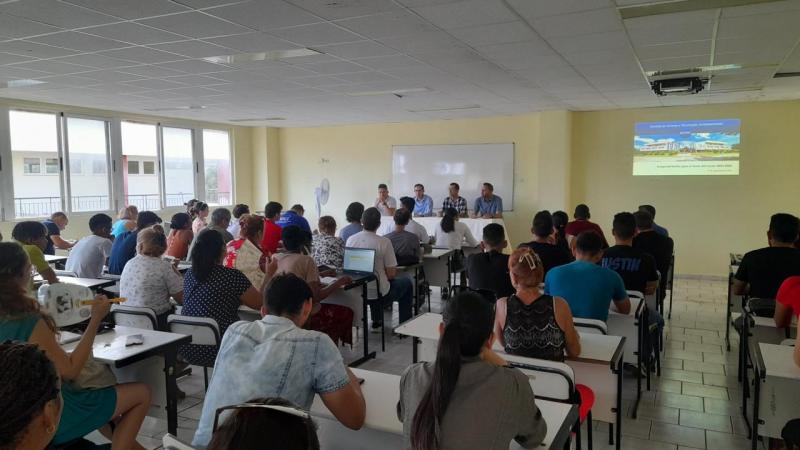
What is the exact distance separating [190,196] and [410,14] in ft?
27.2

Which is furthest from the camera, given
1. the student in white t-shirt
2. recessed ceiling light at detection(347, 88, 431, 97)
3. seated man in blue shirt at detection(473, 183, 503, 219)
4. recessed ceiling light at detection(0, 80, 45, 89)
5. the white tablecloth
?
seated man in blue shirt at detection(473, 183, 503, 219)

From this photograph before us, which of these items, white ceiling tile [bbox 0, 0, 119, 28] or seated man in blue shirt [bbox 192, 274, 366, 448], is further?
white ceiling tile [bbox 0, 0, 119, 28]

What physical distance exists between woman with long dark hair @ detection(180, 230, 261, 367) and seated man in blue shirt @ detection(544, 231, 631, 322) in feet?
6.31

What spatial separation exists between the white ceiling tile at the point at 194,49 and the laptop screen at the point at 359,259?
6.82ft

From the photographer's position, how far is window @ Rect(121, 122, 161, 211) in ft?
31.3

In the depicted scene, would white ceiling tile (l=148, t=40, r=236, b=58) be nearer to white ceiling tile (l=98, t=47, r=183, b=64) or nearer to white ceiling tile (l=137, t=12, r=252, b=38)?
white ceiling tile (l=98, t=47, r=183, b=64)

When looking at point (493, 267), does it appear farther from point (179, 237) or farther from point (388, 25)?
point (179, 237)

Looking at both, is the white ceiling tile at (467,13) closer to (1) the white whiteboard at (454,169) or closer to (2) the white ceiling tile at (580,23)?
(2) the white ceiling tile at (580,23)

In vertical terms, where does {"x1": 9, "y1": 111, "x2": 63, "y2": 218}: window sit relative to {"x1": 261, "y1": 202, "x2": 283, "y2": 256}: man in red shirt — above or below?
above

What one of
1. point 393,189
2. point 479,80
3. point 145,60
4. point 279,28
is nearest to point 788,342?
point 279,28

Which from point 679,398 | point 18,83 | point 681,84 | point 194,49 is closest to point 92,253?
point 194,49

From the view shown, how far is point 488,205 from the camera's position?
945cm

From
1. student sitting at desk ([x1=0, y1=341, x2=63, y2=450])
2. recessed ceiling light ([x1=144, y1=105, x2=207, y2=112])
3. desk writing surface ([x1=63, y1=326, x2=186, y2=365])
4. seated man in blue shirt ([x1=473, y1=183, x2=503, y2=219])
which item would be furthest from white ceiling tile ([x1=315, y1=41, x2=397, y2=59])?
seated man in blue shirt ([x1=473, y1=183, x2=503, y2=219])

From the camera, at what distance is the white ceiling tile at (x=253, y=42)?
14.2ft
